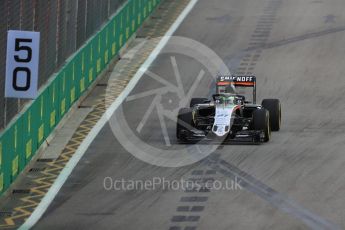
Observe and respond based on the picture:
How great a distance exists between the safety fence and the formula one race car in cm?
384

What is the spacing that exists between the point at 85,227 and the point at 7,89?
3517 millimetres

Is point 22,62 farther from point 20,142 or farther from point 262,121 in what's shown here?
point 262,121

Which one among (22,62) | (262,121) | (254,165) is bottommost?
(254,165)

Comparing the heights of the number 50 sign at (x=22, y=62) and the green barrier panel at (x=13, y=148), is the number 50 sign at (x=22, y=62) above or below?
above

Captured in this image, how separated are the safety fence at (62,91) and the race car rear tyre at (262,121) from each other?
5.91 metres

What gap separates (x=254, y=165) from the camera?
32.1 metres

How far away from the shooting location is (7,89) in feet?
88.3

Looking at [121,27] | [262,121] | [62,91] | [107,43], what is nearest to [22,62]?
[262,121]

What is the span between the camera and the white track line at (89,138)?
93.5ft

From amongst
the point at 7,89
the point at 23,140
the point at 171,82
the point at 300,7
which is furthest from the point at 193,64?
the point at 7,89

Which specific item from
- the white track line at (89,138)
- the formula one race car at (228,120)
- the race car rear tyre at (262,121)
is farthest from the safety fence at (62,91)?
the race car rear tyre at (262,121)

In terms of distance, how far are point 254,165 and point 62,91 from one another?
24.3 ft

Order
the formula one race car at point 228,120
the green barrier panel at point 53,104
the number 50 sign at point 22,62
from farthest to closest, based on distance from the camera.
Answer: the green barrier panel at point 53,104, the formula one race car at point 228,120, the number 50 sign at point 22,62

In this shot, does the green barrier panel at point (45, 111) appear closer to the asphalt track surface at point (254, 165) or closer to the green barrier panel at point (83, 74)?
the asphalt track surface at point (254, 165)
